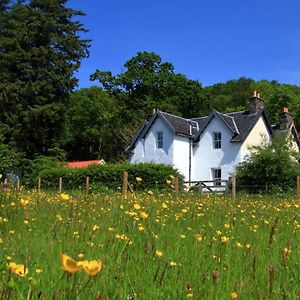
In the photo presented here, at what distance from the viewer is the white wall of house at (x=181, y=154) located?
113 ft

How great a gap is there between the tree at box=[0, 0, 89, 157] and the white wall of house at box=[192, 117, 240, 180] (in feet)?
42.3

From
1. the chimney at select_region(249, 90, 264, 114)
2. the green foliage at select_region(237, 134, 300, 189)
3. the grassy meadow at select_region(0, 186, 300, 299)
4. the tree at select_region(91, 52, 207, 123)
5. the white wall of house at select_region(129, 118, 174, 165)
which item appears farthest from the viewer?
the tree at select_region(91, 52, 207, 123)

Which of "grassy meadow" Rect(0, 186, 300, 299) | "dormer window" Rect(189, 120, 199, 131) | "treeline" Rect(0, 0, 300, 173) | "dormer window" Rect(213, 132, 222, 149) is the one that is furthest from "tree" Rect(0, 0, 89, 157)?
"grassy meadow" Rect(0, 186, 300, 299)

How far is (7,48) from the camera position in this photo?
40.0 meters

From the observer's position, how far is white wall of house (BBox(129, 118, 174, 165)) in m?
34.8

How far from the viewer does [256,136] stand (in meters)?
34.0

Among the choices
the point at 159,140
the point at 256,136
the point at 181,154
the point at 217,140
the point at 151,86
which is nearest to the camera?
the point at 256,136

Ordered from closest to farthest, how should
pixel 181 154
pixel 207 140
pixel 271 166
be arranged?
pixel 271 166 → pixel 207 140 → pixel 181 154

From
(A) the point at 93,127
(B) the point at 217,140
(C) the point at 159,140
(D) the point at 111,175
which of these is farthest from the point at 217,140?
(A) the point at 93,127

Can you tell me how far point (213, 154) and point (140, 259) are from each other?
104 feet

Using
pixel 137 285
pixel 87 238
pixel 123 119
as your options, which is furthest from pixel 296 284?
pixel 123 119

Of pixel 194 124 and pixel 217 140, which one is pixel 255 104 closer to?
pixel 217 140

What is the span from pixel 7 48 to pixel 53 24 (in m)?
4.82

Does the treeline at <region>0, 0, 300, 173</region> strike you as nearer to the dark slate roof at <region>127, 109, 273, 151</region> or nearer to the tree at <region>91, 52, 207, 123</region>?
the tree at <region>91, 52, 207, 123</region>
